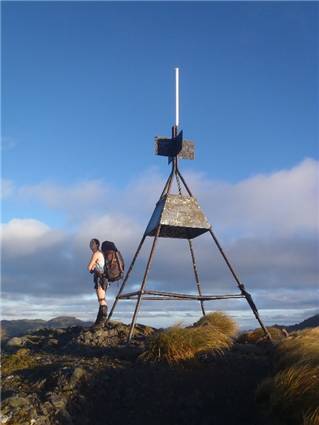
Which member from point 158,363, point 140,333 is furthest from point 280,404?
point 140,333

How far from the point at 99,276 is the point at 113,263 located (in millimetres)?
540

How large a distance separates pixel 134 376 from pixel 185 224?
15.9ft

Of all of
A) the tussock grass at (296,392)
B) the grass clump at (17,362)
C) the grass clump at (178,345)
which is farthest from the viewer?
the grass clump at (17,362)

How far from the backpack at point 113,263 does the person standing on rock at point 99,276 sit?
14cm

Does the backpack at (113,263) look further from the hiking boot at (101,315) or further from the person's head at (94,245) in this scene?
the hiking boot at (101,315)

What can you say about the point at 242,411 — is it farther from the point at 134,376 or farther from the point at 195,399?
the point at 134,376

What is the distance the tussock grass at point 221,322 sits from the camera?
1335 cm

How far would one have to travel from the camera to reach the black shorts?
13.5 meters

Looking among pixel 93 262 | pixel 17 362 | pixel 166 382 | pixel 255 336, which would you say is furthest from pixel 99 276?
pixel 166 382

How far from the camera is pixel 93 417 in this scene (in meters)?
8.04

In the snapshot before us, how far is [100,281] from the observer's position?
13547 millimetres

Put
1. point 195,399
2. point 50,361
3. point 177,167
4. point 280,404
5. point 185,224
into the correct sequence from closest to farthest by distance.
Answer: point 280,404 < point 195,399 < point 50,361 < point 185,224 < point 177,167

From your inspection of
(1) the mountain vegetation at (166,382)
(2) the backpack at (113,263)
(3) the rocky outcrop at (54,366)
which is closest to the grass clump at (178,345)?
(1) the mountain vegetation at (166,382)

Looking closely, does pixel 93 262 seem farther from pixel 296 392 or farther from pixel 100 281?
pixel 296 392
